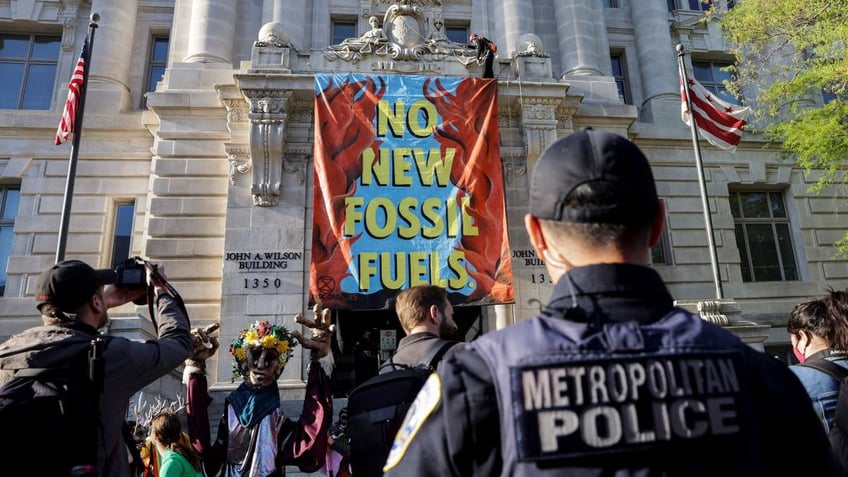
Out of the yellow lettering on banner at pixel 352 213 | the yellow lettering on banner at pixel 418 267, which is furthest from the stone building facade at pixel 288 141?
the yellow lettering on banner at pixel 418 267

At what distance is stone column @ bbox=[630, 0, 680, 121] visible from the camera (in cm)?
1862

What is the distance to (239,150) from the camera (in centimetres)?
A: 1392

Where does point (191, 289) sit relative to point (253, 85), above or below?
below

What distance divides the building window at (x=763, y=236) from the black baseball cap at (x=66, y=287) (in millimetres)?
19283

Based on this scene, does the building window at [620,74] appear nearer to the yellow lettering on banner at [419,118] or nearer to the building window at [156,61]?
the yellow lettering on banner at [419,118]

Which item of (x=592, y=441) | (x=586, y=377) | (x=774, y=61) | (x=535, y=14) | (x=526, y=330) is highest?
(x=535, y=14)

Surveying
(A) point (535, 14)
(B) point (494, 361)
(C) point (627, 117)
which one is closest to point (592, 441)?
(B) point (494, 361)

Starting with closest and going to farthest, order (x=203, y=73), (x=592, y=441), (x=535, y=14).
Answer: (x=592, y=441) → (x=203, y=73) → (x=535, y=14)

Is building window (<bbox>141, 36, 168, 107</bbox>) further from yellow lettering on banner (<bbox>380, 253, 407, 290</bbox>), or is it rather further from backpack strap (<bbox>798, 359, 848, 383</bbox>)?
backpack strap (<bbox>798, 359, 848, 383</bbox>)

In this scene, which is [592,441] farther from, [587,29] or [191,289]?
[587,29]

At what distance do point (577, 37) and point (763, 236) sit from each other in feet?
29.4

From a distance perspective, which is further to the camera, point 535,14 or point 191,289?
point 535,14

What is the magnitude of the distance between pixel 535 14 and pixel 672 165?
6.80m

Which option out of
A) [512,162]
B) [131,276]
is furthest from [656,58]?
[131,276]
